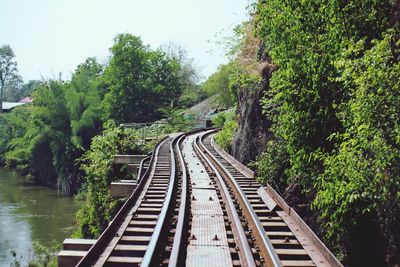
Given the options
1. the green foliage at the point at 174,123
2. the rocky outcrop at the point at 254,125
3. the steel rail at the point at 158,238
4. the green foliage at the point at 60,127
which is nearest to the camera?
the steel rail at the point at 158,238

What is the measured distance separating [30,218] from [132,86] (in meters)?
22.0

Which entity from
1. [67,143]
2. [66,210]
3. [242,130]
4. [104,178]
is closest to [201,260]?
[242,130]

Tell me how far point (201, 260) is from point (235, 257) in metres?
0.58

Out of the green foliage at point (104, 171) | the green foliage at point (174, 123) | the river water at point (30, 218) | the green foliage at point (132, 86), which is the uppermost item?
the green foliage at point (132, 86)

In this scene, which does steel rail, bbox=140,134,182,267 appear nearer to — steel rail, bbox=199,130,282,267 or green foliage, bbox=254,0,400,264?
steel rail, bbox=199,130,282,267

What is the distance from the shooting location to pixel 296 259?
21.7 ft

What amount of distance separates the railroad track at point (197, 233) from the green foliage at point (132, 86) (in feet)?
126

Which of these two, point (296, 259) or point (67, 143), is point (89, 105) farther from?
point (296, 259)

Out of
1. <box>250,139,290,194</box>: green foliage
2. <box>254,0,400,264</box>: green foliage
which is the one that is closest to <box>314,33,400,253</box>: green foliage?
<box>254,0,400,264</box>: green foliage

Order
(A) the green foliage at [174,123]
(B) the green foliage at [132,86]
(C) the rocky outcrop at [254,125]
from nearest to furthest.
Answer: (C) the rocky outcrop at [254,125] < (A) the green foliage at [174,123] < (B) the green foliage at [132,86]

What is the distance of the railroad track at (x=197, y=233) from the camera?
644cm

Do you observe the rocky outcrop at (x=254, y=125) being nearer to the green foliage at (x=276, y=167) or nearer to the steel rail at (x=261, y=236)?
the green foliage at (x=276, y=167)

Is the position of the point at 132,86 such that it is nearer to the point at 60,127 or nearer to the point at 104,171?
the point at 60,127

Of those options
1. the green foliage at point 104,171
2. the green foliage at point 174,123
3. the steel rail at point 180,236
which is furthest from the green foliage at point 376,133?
the green foliage at point 174,123
